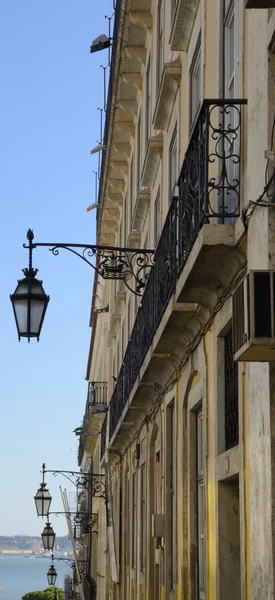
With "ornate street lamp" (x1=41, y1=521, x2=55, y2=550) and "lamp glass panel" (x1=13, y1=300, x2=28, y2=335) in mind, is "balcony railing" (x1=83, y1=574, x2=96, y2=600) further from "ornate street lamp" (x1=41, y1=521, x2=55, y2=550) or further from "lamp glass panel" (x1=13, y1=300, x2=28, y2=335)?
"lamp glass panel" (x1=13, y1=300, x2=28, y2=335)

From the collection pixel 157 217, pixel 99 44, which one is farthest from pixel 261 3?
pixel 99 44

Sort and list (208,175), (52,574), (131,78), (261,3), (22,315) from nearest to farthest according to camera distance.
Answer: (261,3) < (208,175) < (22,315) < (131,78) < (52,574)

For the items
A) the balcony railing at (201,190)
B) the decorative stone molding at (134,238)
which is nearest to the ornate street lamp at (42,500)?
the decorative stone molding at (134,238)

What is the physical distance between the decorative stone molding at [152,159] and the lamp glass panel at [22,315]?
4345mm

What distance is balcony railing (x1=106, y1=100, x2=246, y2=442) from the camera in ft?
26.0

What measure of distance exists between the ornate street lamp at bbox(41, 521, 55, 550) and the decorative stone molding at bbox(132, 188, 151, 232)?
47.1 feet

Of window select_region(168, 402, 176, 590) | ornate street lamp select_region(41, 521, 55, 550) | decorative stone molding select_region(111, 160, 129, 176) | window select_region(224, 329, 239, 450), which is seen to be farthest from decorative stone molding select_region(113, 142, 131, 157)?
ornate street lamp select_region(41, 521, 55, 550)

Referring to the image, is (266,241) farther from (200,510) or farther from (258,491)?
(200,510)

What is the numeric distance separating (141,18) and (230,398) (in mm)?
9111

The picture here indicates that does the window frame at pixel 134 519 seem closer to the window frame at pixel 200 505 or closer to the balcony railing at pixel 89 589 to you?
the window frame at pixel 200 505

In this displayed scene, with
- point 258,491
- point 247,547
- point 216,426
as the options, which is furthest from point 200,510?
point 258,491

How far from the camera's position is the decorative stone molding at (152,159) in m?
14.4

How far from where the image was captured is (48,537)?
30.8 meters

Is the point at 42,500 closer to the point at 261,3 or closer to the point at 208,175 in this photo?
the point at 208,175
